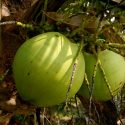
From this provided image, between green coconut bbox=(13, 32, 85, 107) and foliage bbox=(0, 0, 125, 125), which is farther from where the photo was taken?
foliage bbox=(0, 0, 125, 125)

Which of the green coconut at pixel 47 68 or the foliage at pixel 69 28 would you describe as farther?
the foliage at pixel 69 28

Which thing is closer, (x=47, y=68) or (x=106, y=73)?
(x=47, y=68)

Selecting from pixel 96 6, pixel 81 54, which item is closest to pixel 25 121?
pixel 96 6

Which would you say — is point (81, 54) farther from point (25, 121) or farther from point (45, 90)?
point (25, 121)

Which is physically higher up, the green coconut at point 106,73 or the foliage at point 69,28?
the foliage at point 69,28
